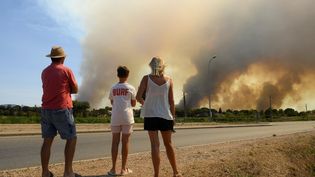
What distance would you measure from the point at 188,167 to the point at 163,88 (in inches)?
80.9

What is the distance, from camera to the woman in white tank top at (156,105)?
7008 millimetres

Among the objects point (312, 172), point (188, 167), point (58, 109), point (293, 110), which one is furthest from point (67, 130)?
point (293, 110)

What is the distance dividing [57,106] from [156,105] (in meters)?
1.39

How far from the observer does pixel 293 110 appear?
348 ft

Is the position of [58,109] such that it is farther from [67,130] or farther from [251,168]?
[251,168]

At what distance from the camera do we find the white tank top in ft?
23.0

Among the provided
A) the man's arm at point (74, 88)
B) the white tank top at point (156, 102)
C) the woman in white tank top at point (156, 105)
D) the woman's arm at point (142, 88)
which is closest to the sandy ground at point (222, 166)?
the woman in white tank top at point (156, 105)

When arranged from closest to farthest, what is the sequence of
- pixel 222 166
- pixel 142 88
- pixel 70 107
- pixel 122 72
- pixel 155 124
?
pixel 70 107 → pixel 155 124 → pixel 142 88 → pixel 122 72 → pixel 222 166

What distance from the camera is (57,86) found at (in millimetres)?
6762

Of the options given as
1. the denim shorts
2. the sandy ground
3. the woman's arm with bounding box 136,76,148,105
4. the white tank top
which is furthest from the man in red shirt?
the sandy ground

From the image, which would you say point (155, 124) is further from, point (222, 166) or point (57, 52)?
point (222, 166)

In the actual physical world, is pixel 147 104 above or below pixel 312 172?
above

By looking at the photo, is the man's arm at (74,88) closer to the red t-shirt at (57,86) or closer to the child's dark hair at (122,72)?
the red t-shirt at (57,86)

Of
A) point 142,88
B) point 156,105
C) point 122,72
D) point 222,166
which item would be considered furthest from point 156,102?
point 222,166
